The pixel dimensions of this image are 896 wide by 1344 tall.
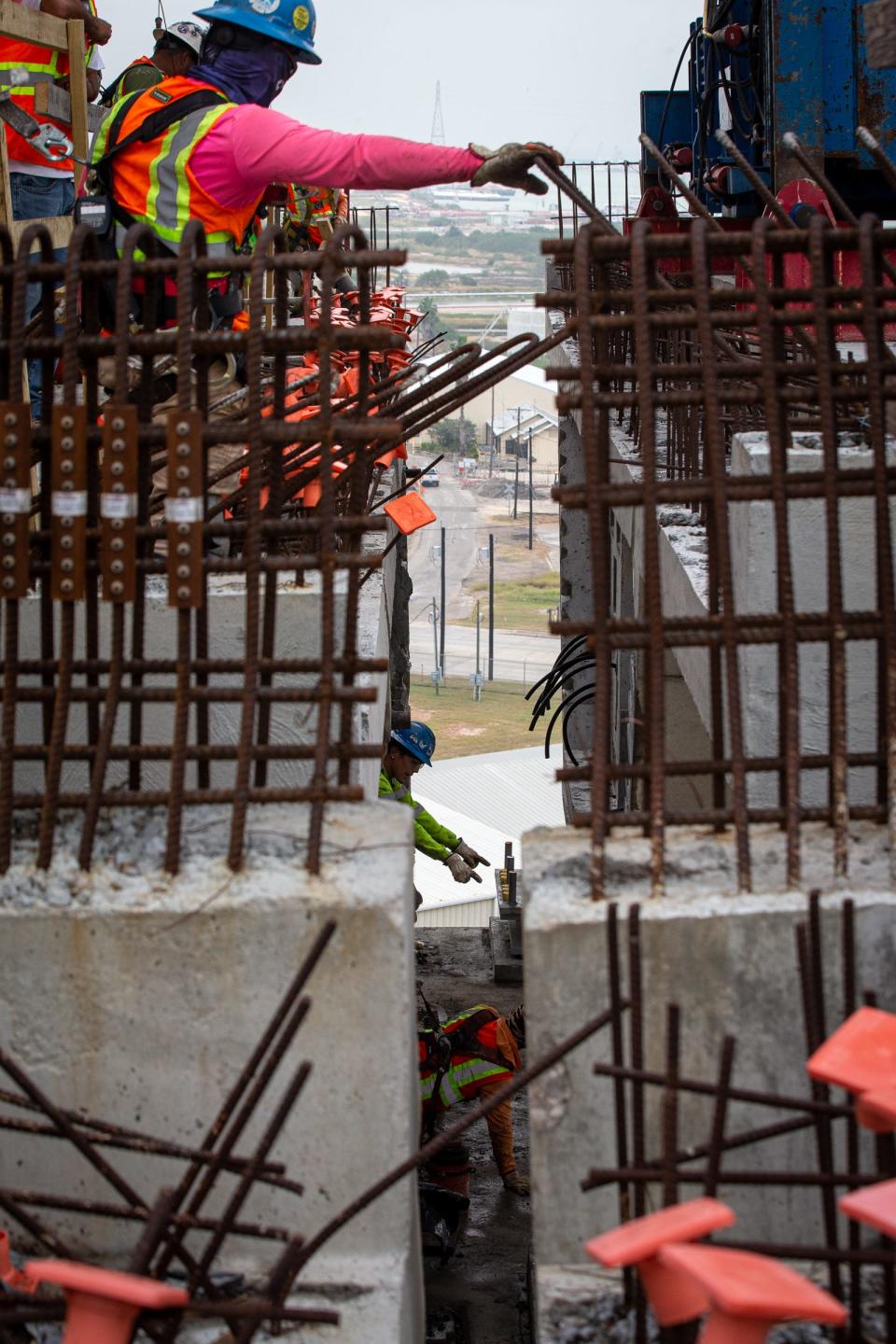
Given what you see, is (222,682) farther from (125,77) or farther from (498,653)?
(498,653)

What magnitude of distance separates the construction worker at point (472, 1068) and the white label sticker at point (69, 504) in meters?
4.92

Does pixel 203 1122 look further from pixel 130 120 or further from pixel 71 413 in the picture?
pixel 130 120

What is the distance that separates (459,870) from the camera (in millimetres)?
A: 12164

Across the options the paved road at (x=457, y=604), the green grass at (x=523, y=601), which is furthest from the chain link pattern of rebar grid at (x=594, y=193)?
the green grass at (x=523, y=601)

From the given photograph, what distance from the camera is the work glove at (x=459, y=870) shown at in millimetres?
12078

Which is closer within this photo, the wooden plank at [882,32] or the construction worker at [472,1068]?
the wooden plank at [882,32]

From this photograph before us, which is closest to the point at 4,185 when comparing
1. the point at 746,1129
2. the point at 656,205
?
the point at 746,1129

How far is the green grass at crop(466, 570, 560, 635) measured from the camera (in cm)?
6662

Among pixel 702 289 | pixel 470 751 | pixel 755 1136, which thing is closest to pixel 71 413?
pixel 702 289

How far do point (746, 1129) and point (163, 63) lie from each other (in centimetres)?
511

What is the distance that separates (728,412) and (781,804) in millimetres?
4874

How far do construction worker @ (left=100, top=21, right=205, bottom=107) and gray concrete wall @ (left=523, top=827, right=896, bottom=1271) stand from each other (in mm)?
4398

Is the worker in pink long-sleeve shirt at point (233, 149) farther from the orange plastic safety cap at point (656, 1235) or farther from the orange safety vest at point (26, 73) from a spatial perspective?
the orange plastic safety cap at point (656, 1235)

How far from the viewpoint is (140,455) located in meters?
4.35
